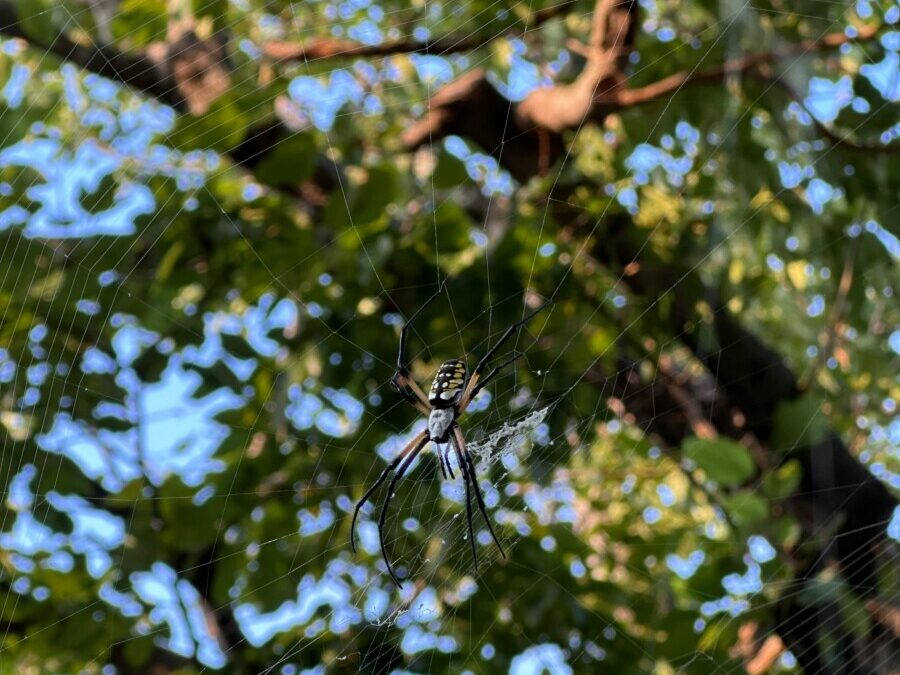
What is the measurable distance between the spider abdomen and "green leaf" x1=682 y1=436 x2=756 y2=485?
28.6 inches

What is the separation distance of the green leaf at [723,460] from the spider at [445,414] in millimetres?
604

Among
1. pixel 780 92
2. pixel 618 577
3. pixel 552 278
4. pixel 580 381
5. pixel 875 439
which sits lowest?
pixel 875 439

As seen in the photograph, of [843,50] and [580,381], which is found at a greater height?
[843,50]

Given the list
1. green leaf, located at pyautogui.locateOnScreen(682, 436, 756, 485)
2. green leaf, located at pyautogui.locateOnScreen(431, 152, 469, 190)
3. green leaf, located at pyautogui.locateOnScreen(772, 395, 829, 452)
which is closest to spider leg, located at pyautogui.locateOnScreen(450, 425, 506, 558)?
green leaf, located at pyautogui.locateOnScreen(682, 436, 756, 485)

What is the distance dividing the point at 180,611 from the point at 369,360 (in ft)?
3.35

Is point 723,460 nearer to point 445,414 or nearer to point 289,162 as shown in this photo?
point 445,414

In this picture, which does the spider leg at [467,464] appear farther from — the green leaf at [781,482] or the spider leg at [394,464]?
the green leaf at [781,482]

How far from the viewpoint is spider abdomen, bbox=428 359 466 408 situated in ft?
9.41

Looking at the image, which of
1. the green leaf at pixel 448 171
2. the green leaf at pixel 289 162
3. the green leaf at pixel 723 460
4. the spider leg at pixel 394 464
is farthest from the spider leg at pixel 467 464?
the green leaf at pixel 289 162

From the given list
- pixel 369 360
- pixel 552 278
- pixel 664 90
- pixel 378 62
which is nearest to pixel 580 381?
pixel 552 278

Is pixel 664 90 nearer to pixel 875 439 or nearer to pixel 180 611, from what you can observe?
pixel 180 611

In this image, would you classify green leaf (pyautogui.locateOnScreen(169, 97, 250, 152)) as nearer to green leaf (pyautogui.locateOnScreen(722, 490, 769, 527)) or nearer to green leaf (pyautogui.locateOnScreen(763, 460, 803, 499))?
green leaf (pyautogui.locateOnScreen(722, 490, 769, 527))

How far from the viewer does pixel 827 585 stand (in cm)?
321

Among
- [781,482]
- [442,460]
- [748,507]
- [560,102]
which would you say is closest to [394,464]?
[442,460]
